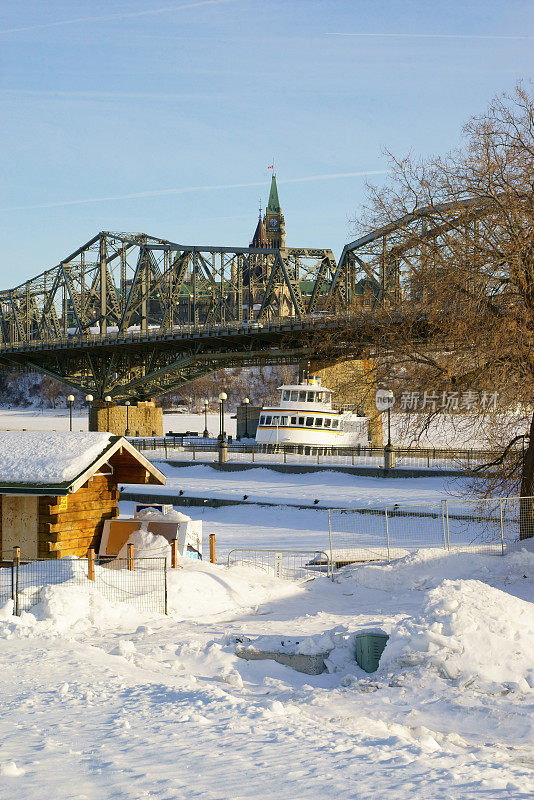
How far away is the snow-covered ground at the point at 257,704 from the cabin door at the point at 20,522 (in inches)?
137

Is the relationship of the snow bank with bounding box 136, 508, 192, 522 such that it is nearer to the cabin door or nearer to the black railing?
the cabin door

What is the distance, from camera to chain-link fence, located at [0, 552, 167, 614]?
559 inches

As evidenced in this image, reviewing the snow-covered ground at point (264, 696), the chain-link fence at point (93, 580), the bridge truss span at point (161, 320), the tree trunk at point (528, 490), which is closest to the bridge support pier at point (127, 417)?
the bridge truss span at point (161, 320)

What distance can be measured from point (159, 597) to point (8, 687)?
575cm

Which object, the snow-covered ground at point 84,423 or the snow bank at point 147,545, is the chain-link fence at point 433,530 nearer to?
the snow bank at point 147,545

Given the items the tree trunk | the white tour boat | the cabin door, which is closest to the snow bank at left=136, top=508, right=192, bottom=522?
the cabin door

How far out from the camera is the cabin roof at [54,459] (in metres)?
16.3

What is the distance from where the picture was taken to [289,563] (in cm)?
2191

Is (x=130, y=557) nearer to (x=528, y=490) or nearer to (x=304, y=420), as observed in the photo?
(x=528, y=490)

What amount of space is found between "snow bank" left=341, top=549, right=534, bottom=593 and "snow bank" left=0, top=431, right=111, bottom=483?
646cm

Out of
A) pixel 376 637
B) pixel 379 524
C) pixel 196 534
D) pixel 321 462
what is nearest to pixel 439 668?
pixel 376 637

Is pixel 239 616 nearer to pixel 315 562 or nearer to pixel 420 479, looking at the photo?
pixel 315 562

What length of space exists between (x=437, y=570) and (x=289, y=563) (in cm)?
484

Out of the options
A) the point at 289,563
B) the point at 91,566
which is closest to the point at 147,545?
the point at 91,566
